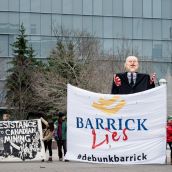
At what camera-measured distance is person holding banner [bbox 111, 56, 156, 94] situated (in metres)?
12.2

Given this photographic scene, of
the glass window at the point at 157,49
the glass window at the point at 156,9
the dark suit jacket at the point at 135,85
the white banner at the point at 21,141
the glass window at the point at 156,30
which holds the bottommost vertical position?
the white banner at the point at 21,141

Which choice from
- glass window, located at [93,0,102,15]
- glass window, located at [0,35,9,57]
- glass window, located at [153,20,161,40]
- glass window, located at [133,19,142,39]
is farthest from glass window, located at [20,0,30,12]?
glass window, located at [153,20,161,40]

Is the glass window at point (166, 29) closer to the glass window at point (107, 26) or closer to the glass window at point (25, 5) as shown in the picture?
the glass window at point (107, 26)

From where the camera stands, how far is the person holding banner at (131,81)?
12.2 meters

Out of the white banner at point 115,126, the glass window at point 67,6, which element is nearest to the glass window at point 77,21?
the glass window at point 67,6

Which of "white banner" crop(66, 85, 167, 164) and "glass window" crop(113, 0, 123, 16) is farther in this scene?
"glass window" crop(113, 0, 123, 16)

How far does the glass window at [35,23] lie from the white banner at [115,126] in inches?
2054

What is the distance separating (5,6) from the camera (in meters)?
63.1

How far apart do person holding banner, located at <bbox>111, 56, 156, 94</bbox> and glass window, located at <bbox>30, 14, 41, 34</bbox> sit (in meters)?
51.4

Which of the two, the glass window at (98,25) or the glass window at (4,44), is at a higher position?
the glass window at (98,25)

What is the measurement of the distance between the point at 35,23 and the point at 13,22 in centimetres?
218

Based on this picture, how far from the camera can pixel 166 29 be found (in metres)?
67.6

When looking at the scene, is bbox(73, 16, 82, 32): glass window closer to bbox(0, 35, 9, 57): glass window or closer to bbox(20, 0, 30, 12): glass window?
bbox(20, 0, 30, 12): glass window

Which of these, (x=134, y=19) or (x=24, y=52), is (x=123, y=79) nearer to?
(x=24, y=52)
